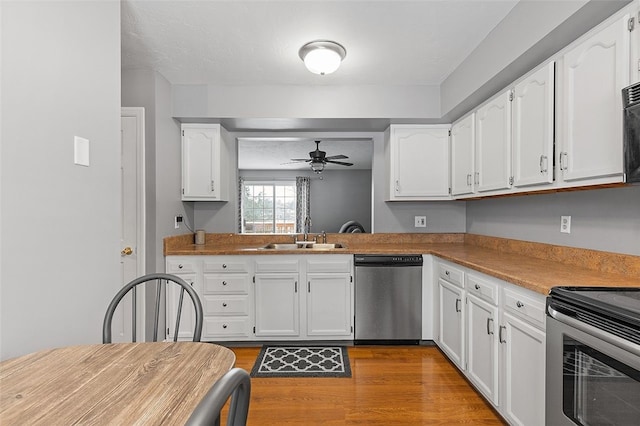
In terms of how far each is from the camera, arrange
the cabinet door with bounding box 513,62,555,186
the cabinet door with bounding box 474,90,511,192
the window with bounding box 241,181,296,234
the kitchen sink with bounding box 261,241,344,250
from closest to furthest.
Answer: the cabinet door with bounding box 513,62,555,186, the cabinet door with bounding box 474,90,511,192, the kitchen sink with bounding box 261,241,344,250, the window with bounding box 241,181,296,234

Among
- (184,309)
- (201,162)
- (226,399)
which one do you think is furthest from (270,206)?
(226,399)

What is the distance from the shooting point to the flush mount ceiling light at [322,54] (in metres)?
2.45

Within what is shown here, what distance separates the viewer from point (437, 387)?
249cm

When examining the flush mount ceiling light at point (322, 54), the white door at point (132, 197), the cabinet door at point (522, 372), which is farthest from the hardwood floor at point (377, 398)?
the flush mount ceiling light at point (322, 54)

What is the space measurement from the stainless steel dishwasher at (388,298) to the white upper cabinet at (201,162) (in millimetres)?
1531

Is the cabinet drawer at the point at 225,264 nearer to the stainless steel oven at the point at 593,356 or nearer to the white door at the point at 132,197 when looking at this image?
the white door at the point at 132,197

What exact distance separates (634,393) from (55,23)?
2.33 m

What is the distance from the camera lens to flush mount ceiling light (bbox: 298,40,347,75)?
245cm

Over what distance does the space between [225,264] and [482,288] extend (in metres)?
2.08

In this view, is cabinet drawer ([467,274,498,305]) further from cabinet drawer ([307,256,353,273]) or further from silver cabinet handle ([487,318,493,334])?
cabinet drawer ([307,256,353,273])

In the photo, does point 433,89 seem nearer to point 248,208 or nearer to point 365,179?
point 365,179

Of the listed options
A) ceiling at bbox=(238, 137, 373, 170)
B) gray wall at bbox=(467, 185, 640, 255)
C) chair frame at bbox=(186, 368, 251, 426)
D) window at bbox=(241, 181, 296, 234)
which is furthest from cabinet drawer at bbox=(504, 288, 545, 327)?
window at bbox=(241, 181, 296, 234)

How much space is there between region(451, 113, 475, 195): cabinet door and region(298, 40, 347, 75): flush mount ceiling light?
1241mm

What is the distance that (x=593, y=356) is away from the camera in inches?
49.6
